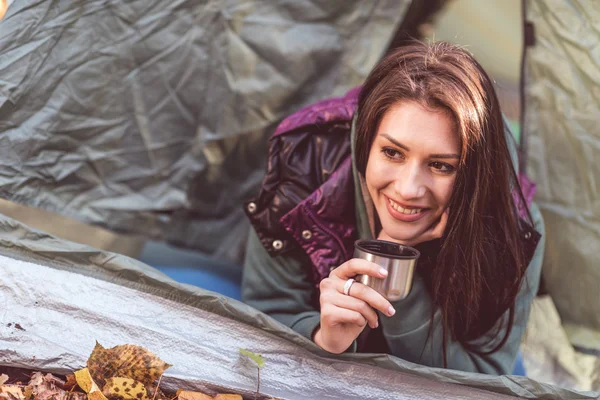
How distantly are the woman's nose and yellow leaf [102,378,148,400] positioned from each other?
0.51 m

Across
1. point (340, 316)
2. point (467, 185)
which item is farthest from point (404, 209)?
point (340, 316)

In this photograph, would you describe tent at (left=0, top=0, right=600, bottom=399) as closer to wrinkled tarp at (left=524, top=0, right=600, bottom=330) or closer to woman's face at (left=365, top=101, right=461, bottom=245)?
wrinkled tarp at (left=524, top=0, right=600, bottom=330)

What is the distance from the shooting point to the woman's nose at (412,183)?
3.70 ft

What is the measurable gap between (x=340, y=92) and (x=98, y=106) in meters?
0.64

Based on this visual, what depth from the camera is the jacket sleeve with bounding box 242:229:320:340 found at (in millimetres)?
1392

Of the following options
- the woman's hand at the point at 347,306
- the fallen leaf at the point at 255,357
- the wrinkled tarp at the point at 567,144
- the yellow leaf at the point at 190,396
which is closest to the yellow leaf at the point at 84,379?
the yellow leaf at the point at 190,396

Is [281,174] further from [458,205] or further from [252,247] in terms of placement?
[458,205]

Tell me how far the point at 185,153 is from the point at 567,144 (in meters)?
0.99

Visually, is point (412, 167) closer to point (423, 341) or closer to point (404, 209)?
point (404, 209)

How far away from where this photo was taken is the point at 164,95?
1.71 meters

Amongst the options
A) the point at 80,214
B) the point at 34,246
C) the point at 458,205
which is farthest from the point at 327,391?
the point at 80,214

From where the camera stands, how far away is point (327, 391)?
114 centimetres

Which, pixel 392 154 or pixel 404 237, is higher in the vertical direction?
pixel 392 154

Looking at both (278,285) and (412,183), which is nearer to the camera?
(412,183)
